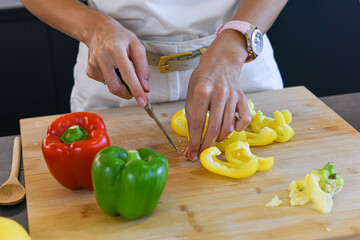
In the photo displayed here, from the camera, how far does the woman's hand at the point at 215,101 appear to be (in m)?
1.38

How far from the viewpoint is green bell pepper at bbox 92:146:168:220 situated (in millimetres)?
1166

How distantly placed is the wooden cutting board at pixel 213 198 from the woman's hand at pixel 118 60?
0.20 meters

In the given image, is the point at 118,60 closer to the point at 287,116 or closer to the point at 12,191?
the point at 12,191

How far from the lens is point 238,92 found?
141cm

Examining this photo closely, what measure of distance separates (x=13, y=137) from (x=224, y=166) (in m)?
0.73

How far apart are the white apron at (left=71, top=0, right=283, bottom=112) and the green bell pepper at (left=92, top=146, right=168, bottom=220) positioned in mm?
612

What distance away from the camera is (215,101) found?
4.52 feet

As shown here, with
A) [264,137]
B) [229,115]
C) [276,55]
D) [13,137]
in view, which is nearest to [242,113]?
[229,115]

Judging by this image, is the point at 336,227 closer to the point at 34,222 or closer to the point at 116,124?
the point at 34,222

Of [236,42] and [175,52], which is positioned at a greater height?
[236,42]

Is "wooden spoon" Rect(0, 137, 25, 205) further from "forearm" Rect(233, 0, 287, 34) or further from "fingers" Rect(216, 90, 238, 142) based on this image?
"forearm" Rect(233, 0, 287, 34)

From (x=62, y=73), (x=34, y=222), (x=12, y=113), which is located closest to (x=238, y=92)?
(x=34, y=222)

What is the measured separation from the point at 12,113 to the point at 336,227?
2.27m

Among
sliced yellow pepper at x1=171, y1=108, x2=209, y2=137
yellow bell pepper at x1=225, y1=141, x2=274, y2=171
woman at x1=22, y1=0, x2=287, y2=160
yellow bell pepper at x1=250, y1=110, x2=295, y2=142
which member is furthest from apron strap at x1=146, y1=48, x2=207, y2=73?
yellow bell pepper at x1=225, y1=141, x2=274, y2=171
